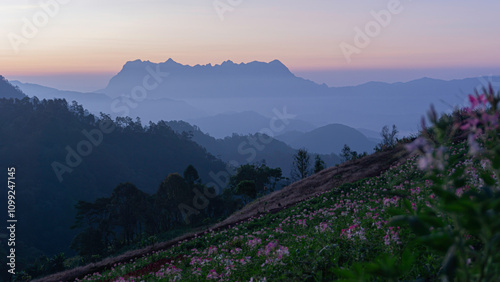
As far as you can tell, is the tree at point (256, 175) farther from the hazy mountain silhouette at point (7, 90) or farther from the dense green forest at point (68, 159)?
the hazy mountain silhouette at point (7, 90)

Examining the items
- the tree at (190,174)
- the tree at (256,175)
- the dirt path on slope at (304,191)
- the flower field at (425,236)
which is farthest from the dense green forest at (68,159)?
the flower field at (425,236)

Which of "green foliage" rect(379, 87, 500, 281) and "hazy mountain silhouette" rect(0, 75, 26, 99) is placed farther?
"hazy mountain silhouette" rect(0, 75, 26, 99)

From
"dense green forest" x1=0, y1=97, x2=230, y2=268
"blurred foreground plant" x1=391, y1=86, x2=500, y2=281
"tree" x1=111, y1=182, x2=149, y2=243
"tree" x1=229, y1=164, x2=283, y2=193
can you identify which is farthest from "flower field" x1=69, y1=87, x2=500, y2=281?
"dense green forest" x1=0, y1=97, x2=230, y2=268

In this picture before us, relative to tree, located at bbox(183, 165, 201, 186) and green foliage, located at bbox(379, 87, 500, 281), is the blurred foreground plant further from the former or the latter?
tree, located at bbox(183, 165, 201, 186)

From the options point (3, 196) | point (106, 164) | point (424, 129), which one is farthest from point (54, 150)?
point (424, 129)

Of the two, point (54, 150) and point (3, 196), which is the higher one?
point (54, 150)

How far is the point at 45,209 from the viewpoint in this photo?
3516 inches

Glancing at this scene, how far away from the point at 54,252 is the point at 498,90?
303 ft

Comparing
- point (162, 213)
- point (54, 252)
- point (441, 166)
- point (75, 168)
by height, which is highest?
point (75, 168)

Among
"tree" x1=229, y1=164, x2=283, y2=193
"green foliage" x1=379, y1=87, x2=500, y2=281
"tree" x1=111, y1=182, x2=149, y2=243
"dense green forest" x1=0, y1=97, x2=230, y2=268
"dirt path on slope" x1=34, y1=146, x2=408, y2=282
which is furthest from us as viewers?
"dense green forest" x1=0, y1=97, x2=230, y2=268

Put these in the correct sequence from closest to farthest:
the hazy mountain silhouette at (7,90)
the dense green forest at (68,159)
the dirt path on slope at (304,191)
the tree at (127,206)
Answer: the dirt path on slope at (304,191) → the tree at (127,206) → the dense green forest at (68,159) → the hazy mountain silhouette at (7,90)

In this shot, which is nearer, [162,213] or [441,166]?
[441,166]

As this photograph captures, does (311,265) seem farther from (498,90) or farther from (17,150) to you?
(17,150)

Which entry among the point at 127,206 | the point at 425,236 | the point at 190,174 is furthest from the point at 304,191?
the point at 127,206
